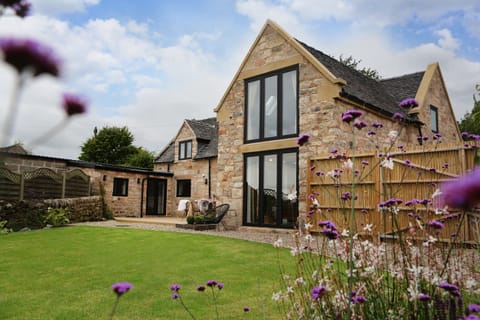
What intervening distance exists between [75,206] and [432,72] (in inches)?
666

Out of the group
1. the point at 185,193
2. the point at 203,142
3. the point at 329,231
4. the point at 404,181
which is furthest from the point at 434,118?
the point at 329,231

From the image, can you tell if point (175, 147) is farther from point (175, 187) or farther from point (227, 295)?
point (227, 295)

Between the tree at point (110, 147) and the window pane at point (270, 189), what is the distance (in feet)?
80.5

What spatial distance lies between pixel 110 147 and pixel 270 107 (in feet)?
80.9

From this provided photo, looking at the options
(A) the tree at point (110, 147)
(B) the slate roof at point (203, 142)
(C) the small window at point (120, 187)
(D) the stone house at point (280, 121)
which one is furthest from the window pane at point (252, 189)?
(A) the tree at point (110, 147)

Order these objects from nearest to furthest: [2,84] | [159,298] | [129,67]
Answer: [2,84], [129,67], [159,298]

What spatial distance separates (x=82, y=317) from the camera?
12.4ft

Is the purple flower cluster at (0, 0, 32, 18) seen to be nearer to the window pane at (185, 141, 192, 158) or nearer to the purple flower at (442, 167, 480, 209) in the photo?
the purple flower at (442, 167, 480, 209)

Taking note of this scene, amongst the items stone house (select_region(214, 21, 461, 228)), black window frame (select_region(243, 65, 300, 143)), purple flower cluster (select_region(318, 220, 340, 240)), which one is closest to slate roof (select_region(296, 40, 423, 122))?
stone house (select_region(214, 21, 461, 228))

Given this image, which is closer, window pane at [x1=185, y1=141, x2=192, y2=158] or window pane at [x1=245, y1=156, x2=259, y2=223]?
window pane at [x1=245, y1=156, x2=259, y2=223]

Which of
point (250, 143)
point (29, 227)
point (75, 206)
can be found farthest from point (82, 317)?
point (75, 206)

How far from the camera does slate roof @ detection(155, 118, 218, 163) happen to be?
68.5ft

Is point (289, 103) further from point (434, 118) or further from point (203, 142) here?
point (203, 142)

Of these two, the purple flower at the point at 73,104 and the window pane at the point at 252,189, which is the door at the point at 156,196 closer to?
the window pane at the point at 252,189
